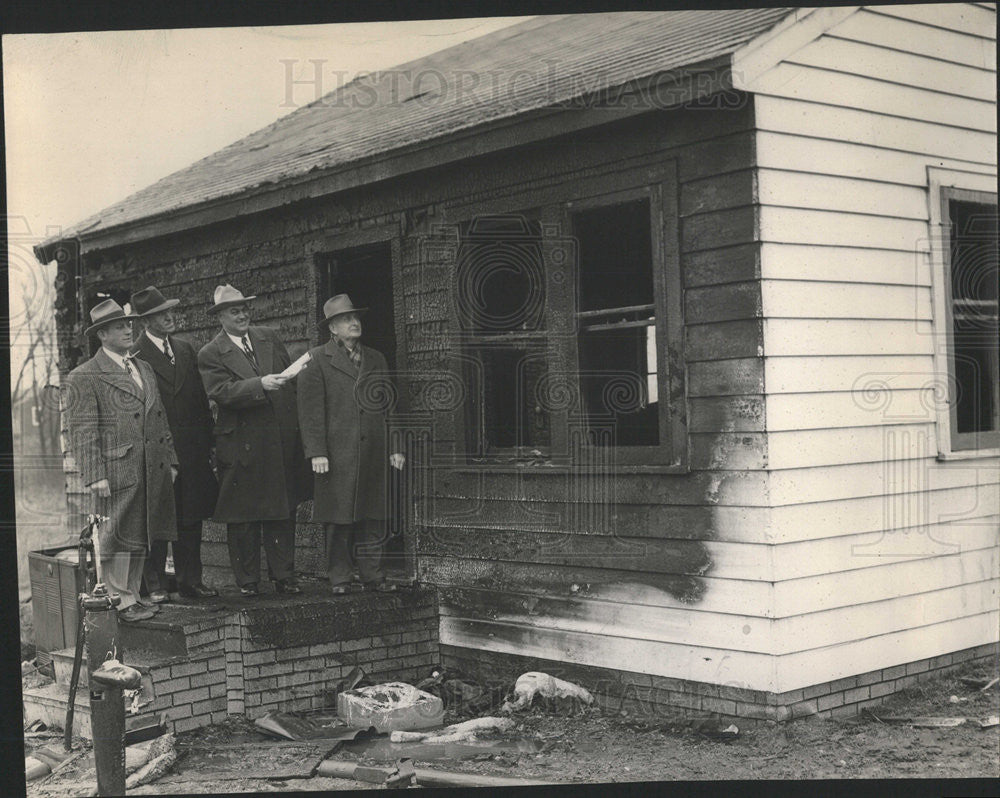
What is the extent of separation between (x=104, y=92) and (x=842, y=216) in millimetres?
4323

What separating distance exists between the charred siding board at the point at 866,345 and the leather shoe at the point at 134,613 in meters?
3.69

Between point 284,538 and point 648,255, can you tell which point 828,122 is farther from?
point 284,538

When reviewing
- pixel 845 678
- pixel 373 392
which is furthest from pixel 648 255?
pixel 845 678

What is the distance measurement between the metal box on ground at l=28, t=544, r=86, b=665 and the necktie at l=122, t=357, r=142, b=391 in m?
1.28

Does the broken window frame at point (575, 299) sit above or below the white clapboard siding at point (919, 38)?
below

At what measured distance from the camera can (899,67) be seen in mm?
6555

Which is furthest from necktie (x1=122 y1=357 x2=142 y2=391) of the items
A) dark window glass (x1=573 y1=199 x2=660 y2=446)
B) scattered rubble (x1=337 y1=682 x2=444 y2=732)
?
dark window glass (x1=573 y1=199 x2=660 y2=446)

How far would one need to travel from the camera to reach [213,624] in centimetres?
666

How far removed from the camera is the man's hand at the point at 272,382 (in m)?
7.20

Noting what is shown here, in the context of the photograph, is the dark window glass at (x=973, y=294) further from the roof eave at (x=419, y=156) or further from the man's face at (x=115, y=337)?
the man's face at (x=115, y=337)

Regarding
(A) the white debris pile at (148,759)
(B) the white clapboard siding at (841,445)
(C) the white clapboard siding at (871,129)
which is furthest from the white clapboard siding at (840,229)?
(A) the white debris pile at (148,759)

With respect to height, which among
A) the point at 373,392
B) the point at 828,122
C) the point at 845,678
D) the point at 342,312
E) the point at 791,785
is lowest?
the point at 791,785

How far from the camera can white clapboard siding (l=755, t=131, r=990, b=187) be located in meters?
5.95

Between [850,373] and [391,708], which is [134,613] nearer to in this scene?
[391,708]
